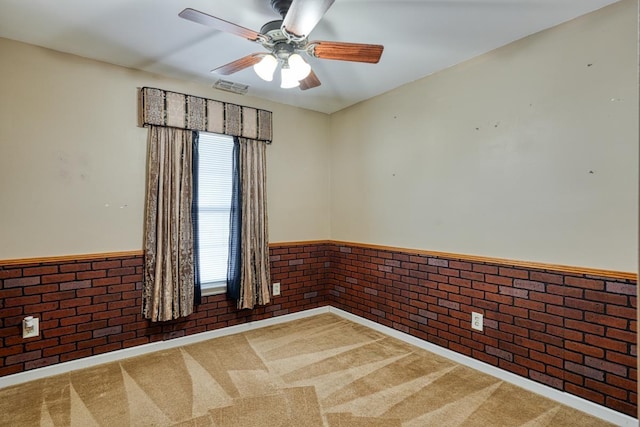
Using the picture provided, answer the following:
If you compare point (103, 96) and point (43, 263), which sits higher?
point (103, 96)

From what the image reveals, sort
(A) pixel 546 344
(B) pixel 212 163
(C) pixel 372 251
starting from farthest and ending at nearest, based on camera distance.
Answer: (C) pixel 372 251 < (B) pixel 212 163 < (A) pixel 546 344

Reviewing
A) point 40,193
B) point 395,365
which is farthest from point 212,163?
point 395,365

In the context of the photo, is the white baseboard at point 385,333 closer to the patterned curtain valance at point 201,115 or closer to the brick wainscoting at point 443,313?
the brick wainscoting at point 443,313

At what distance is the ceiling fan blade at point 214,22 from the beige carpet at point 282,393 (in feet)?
7.27

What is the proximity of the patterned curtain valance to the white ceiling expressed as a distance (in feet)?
0.77

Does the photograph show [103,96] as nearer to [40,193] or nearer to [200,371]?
[40,193]

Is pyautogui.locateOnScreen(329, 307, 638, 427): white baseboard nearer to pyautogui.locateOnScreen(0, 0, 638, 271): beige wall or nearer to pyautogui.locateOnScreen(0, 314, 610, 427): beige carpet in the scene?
pyautogui.locateOnScreen(0, 314, 610, 427): beige carpet

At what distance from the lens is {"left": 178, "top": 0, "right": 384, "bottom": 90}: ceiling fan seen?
1644 millimetres

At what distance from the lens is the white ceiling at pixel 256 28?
1.98m

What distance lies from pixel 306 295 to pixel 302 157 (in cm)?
163

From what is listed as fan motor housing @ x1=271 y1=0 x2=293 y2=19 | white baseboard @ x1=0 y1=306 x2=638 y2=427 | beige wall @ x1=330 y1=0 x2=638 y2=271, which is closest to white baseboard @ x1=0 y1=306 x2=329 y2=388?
white baseboard @ x1=0 y1=306 x2=638 y2=427

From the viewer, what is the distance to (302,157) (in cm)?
390

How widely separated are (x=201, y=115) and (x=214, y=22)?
151cm

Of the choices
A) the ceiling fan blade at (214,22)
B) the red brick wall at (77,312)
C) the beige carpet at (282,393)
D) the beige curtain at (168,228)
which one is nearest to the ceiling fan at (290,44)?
the ceiling fan blade at (214,22)
